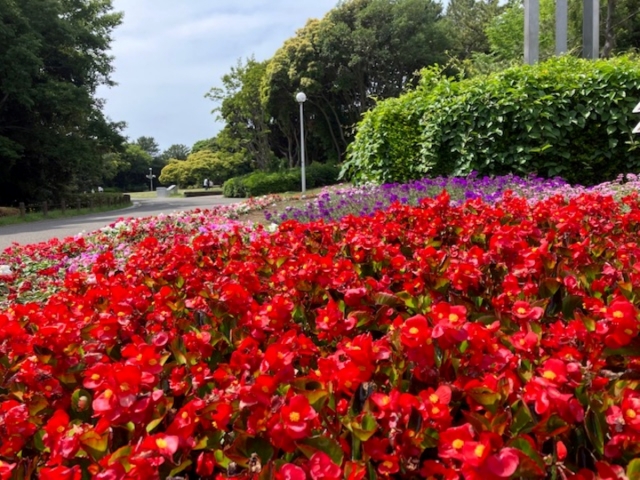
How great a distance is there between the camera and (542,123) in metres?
7.72

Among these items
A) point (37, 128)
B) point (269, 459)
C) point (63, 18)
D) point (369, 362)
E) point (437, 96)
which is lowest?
point (269, 459)

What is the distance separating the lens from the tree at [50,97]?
21.6 m

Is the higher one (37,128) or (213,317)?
(37,128)

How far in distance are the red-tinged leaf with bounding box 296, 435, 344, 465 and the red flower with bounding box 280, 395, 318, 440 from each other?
0.01 metres

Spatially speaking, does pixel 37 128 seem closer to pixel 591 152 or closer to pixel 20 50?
pixel 20 50

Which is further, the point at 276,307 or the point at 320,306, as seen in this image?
the point at 320,306

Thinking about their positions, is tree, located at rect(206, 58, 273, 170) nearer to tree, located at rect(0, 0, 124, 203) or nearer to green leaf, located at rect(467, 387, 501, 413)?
tree, located at rect(0, 0, 124, 203)

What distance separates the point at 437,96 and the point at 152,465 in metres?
8.64

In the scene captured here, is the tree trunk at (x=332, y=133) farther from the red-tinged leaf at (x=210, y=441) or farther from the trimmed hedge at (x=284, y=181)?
the red-tinged leaf at (x=210, y=441)

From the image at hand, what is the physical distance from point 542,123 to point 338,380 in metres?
7.59

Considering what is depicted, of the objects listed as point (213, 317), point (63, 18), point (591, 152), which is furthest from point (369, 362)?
point (63, 18)

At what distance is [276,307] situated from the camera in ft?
5.12

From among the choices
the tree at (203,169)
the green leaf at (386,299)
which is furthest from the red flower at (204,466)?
the tree at (203,169)

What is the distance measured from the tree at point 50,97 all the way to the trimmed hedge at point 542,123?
18930 millimetres
